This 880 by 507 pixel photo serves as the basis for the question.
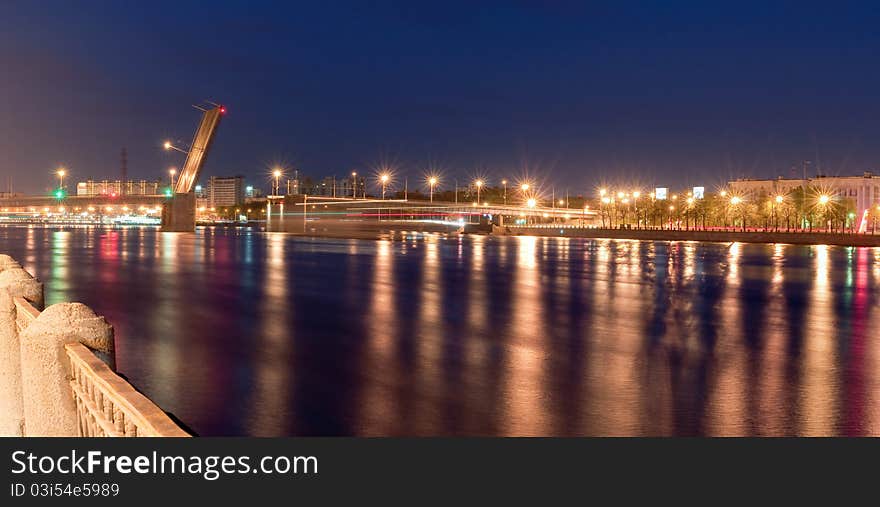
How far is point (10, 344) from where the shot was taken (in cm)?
A: 895

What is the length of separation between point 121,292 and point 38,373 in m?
17.6

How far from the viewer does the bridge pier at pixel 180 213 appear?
97938 mm

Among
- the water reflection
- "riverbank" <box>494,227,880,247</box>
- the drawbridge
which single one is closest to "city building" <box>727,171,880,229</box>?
"riverbank" <box>494,227,880,247</box>

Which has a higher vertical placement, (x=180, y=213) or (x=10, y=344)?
(x=180, y=213)

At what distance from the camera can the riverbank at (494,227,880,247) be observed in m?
69.7

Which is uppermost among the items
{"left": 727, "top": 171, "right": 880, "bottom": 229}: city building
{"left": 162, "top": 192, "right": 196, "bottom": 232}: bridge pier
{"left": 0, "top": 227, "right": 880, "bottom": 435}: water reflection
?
{"left": 727, "top": 171, "right": 880, "bottom": 229}: city building

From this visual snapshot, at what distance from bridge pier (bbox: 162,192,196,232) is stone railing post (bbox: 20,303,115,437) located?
9545 cm

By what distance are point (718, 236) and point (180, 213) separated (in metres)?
61.7

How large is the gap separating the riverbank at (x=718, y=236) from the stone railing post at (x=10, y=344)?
A: 70651 mm

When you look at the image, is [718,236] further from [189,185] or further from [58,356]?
[58,356]

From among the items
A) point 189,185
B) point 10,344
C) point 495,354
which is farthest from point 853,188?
point 10,344

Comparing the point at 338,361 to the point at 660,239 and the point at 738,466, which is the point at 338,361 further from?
the point at 660,239

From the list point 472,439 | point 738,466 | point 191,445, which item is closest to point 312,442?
point 472,439

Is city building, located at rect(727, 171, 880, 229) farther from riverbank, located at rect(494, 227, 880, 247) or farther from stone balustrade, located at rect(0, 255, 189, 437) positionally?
stone balustrade, located at rect(0, 255, 189, 437)
